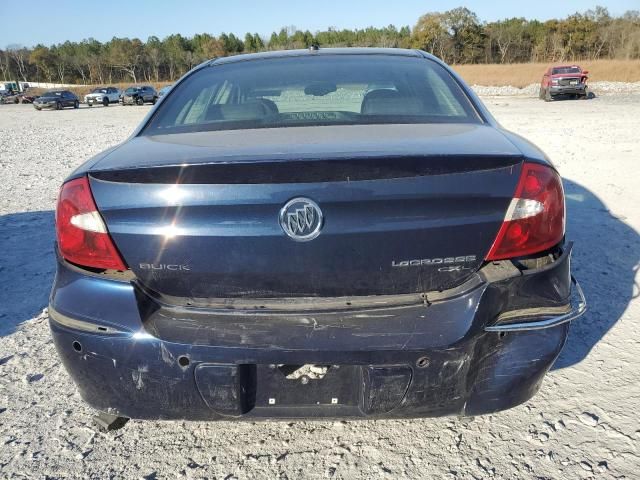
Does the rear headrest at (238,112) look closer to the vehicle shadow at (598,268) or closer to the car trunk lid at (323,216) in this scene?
the car trunk lid at (323,216)

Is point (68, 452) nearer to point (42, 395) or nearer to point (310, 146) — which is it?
point (42, 395)

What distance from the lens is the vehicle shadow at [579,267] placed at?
304 centimetres

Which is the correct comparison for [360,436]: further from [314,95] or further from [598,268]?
[598,268]

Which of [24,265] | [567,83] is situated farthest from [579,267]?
[567,83]

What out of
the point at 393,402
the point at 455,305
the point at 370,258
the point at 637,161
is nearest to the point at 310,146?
the point at 370,258

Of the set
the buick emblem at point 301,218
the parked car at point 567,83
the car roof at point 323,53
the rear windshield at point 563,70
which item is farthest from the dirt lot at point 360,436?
the rear windshield at point 563,70

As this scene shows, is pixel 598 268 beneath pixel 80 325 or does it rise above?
beneath

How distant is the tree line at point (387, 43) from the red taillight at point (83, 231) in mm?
64447

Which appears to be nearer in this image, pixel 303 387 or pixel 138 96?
pixel 303 387

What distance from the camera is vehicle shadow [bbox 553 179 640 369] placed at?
289cm

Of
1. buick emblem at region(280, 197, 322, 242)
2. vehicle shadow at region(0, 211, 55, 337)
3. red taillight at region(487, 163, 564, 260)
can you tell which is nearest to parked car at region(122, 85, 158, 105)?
vehicle shadow at region(0, 211, 55, 337)

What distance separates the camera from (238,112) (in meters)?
2.53

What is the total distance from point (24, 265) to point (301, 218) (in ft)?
11.4

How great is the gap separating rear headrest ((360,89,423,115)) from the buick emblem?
1004 millimetres
